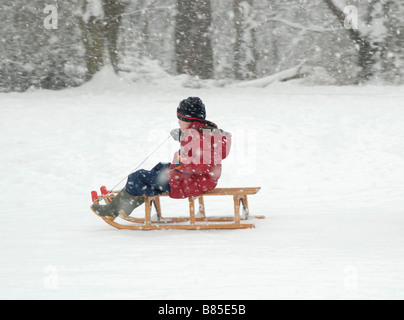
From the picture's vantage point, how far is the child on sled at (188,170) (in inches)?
205

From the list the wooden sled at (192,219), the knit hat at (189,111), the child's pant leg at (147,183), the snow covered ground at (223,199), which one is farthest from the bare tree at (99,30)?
the child's pant leg at (147,183)

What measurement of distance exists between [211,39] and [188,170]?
Answer: 9516 millimetres

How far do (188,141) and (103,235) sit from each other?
114cm

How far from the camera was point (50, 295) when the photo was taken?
3.28m

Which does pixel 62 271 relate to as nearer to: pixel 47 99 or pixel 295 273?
pixel 295 273

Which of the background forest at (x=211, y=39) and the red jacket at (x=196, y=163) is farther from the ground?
the background forest at (x=211, y=39)

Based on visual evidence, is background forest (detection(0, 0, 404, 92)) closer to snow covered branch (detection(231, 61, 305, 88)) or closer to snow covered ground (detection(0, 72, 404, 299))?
snow covered branch (detection(231, 61, 305, 88))

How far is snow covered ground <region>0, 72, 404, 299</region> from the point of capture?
3574mm

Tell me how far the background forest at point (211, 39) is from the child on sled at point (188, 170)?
349 inches

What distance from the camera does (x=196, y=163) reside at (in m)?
5.22

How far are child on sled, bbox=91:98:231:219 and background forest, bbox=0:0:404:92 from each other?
349 inches

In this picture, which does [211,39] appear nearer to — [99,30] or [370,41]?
[99,30]

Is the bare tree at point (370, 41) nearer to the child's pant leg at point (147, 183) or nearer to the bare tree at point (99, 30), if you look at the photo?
the bare tree at point (99, 30)
